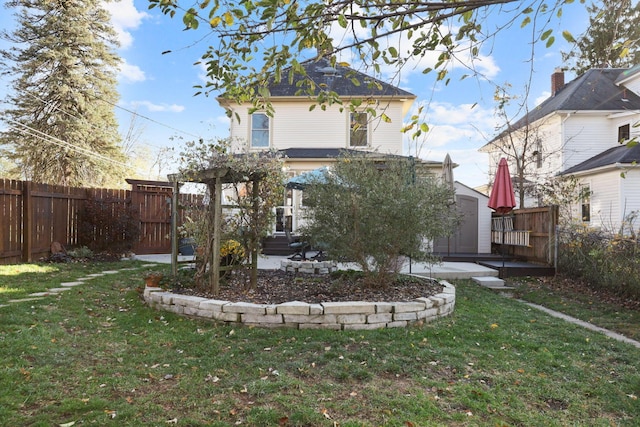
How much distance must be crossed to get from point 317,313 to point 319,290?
126 cm

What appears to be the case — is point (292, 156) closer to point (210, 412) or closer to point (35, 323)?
point (35, 323)

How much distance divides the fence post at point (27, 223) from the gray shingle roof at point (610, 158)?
56.2 feet

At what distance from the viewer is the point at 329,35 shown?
3465mm

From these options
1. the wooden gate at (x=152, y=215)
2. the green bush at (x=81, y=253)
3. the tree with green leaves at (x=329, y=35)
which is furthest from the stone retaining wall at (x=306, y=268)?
the wooden gate at (x=152, y=215)

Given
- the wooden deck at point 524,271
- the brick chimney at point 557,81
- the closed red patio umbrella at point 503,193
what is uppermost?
the brick chimney at point 557,81

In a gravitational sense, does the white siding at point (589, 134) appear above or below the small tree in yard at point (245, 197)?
above

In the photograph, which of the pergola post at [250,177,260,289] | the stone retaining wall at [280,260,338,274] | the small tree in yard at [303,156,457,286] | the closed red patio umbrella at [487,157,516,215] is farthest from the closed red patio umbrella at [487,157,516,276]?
the pergola post at [250,177,260,289]

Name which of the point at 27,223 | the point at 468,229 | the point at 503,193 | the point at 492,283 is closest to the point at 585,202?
the point at 468,229

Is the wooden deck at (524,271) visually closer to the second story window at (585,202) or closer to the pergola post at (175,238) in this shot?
the pergola post at (175,238)

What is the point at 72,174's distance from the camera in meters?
18.3

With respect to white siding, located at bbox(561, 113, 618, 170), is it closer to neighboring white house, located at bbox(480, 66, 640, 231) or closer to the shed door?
neighboring white house, located at bbox(480, 66, 640, 231)

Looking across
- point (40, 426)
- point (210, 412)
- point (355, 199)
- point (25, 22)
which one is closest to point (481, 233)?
point (355, 199)

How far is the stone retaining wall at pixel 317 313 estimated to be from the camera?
4465 mm

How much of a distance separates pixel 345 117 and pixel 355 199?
9815mm
